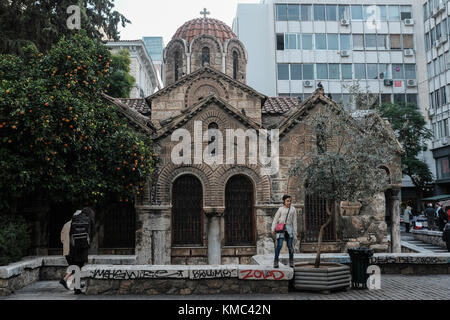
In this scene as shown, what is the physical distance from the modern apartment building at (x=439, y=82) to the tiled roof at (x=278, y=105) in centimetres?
2104

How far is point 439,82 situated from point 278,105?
2291cm

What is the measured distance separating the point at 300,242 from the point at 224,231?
2.92m

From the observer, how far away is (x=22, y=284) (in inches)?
420

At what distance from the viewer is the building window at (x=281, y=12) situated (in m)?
40.1

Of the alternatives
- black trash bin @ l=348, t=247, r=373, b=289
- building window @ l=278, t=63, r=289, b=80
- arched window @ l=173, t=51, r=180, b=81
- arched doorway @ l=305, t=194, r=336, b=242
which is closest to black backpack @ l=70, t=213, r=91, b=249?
black trash bin @ l=348, t=247, r=373, b=289

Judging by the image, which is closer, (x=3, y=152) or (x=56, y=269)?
(x=3, y=152)

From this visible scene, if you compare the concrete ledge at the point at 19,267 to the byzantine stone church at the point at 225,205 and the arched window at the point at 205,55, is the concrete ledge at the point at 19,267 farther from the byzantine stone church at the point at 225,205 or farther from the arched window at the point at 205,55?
the arched window at the point at 205,55

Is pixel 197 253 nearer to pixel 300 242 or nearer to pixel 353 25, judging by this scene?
pixel 300 242

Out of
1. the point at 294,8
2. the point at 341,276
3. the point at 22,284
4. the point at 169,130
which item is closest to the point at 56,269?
the point at 22,284

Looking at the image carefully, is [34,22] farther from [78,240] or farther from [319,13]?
[319,13]

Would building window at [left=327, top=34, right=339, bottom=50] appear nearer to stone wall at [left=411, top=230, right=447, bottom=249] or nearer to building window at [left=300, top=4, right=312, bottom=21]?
building window at [left=300, top=4, right=312, bottom=21]

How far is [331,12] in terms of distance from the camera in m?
40.2

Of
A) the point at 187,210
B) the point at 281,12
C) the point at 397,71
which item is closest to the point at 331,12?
the point at 281,12

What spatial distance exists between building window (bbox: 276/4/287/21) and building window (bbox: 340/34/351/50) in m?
5.71
